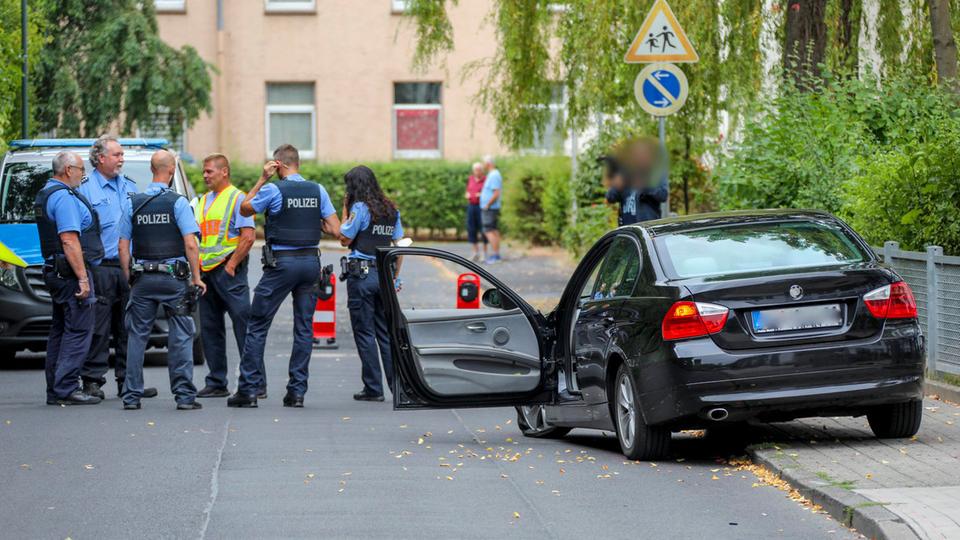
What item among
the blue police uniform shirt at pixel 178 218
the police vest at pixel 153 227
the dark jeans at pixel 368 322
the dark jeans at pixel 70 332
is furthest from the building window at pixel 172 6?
the police vest at pixel 153 227

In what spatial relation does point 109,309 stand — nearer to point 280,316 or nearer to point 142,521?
point 142,521

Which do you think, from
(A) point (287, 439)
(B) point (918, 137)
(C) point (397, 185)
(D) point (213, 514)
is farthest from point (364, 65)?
(D) point (213, 514)

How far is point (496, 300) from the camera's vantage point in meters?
9.80

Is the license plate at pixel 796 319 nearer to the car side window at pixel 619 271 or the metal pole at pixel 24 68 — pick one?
the car side window at pixel 619 271

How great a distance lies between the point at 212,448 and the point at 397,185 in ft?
88.4

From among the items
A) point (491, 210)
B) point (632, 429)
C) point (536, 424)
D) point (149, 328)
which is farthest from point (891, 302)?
point (491, 210)

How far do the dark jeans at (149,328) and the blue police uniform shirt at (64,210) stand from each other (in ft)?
2.10

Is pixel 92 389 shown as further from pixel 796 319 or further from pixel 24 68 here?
pixel 24 68

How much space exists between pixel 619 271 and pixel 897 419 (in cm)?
185

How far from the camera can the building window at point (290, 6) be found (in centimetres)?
3738

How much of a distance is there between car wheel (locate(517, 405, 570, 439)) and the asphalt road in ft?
0.38

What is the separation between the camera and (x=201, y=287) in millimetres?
11672

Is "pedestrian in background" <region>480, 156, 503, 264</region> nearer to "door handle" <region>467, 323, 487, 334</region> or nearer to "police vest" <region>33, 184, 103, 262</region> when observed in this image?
"police vest" <region>33, 184, 103, 262</region>

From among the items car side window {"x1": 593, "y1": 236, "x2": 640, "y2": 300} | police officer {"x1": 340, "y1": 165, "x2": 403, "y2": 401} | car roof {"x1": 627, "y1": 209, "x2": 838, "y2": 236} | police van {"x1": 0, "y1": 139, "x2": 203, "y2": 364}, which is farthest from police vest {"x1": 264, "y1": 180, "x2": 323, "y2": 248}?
police van {"x1": 0, "y1": 139, "x2": 203, "y2": 364}
